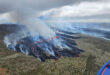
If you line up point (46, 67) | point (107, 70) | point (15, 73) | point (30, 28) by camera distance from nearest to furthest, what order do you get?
point (107, 70), point (15, 73), point (46, 67), point (30, 28)

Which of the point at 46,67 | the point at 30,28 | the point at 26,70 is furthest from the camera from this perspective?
the point at 30,28

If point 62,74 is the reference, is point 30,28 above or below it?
above

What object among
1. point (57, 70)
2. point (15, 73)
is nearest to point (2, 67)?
point (15, 73)

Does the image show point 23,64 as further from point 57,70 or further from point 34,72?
point 57,70

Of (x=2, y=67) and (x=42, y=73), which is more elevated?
(x=2, y=67)

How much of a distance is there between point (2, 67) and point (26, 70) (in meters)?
9.43

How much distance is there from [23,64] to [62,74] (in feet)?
59.2

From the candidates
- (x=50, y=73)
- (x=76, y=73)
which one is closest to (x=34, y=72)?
(x=50, y=73)

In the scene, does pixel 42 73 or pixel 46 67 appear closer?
pixel 42 73

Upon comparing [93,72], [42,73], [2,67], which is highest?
[2,67]

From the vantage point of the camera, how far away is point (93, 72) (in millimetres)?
41750

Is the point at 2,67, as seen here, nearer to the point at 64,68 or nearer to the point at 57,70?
the point at 57,70

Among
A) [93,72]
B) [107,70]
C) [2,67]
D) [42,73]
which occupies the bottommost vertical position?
[93,72]

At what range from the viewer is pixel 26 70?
40750mm
